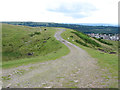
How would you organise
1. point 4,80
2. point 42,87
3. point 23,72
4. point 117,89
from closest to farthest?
1. point 117,89
2. point 42,87
3. point 4,80
4. point 23,72

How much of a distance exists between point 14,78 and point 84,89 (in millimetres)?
11318

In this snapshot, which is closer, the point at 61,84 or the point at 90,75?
the point at 61,84

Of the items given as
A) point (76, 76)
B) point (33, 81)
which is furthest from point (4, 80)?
point (76, 76)

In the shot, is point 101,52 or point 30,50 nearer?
point 101,52

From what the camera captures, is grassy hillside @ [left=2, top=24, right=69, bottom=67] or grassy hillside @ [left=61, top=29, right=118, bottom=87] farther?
grassy hillside @ [left=2, top=24, right=69, bottom=67]

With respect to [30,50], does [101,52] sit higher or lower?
higher

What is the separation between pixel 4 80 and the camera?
52.2 ft

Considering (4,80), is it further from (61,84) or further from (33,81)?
(61,84)

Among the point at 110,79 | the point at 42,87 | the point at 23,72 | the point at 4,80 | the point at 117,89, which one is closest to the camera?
the point at 117,89

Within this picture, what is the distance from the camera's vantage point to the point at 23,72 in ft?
60.6

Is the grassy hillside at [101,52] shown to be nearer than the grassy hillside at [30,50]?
Yes

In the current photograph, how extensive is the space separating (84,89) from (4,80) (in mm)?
12516

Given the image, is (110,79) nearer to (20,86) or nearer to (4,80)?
(20,86)

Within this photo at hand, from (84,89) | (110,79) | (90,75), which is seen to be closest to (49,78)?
(84,89)
